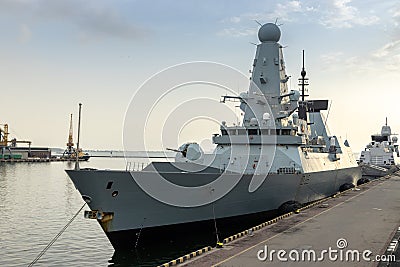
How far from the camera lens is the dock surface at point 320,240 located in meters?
10.0

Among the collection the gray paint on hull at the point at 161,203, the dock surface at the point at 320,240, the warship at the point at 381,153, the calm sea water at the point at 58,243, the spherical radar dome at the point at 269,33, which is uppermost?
the spherical radar dome at the point at 269,33

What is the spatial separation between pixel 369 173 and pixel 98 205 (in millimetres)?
43911

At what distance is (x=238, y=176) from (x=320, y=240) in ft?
16.2

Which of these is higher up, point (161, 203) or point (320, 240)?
point (161, 203)

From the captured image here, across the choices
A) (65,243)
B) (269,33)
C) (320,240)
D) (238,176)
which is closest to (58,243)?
(65,243)

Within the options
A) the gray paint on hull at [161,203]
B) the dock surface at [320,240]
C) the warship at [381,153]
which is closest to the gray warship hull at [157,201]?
Result: the gray paint on hull at [161,203]

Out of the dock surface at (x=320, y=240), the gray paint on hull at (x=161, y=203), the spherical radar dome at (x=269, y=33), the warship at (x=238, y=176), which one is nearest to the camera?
the dock surface at (x=320, y=240)

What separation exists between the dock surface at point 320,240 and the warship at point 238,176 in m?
2.02

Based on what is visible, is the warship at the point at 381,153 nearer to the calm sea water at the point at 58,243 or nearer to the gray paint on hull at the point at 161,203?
the gray paint on hull at the point at 161,203

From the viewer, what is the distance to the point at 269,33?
23734mm

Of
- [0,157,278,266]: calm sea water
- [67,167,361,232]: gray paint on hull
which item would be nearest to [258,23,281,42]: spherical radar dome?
[67,167,361,232]: gray paint on hull

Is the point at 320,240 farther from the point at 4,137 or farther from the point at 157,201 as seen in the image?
the point at 4,137

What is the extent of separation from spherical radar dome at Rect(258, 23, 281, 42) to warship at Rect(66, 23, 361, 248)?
0.19ft

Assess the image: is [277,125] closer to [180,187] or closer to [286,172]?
[286,172]
